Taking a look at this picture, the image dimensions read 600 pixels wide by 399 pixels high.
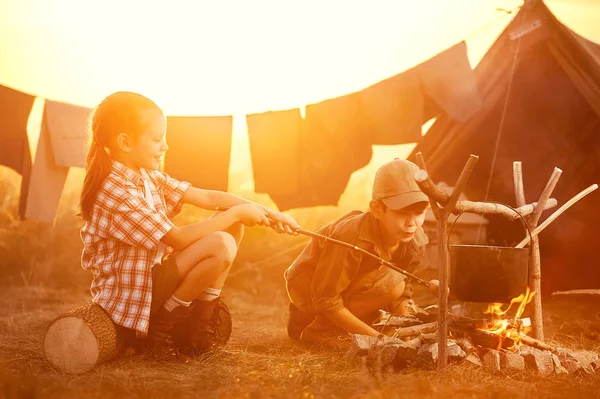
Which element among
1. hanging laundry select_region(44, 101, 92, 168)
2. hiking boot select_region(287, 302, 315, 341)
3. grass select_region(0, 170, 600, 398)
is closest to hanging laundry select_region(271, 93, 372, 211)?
grass select_region(0, 170, 600, 398)

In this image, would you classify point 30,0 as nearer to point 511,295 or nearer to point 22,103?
point 22,103

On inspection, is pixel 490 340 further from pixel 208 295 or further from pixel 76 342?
pixel 76 342

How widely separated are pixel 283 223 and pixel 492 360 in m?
1.30

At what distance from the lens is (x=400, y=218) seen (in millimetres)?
3633

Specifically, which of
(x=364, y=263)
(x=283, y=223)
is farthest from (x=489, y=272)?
(x=283, y=223)

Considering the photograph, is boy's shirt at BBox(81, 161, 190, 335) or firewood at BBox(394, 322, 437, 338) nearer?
boy's shirt at BBox(81, 161, 190, 335)

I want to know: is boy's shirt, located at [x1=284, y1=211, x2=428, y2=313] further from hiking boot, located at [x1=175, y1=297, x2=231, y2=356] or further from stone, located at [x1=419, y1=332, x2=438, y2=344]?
hiking boot, located at [x1=175, y1=297, x2=231, y2=356]

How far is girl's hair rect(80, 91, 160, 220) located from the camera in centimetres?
339

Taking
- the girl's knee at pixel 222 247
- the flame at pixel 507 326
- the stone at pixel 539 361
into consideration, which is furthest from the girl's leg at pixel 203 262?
the stone at pixel 539 361

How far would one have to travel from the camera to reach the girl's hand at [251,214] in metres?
3.44

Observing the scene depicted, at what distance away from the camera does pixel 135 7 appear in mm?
7258

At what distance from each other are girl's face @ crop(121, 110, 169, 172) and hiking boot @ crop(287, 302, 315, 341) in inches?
58.2

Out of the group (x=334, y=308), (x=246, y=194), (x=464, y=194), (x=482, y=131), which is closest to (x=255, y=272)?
(x=246, y=194)

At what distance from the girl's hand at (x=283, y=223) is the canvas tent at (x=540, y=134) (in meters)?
2.73
